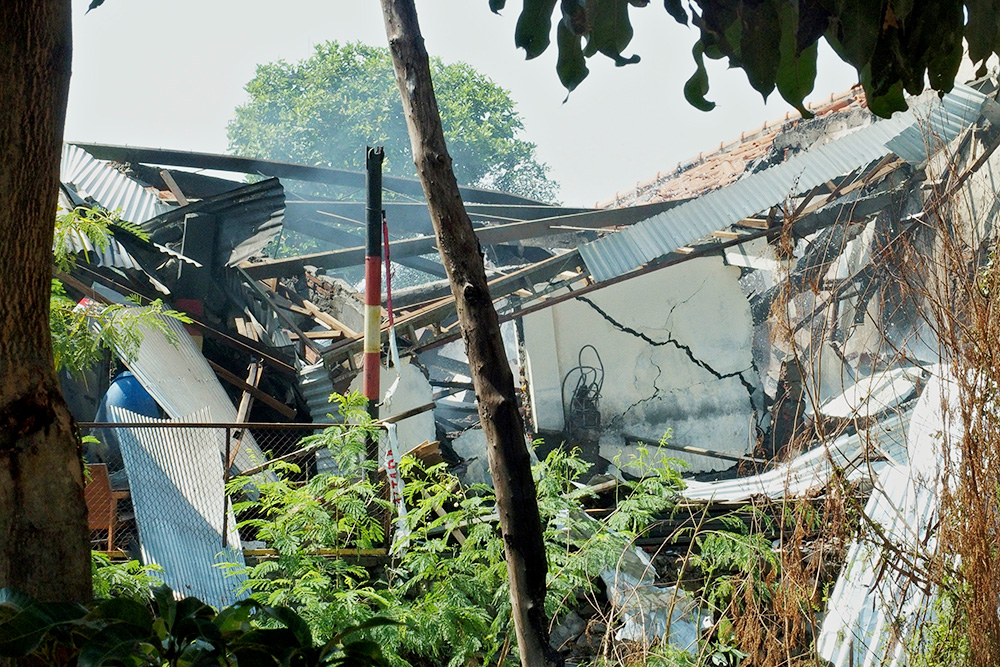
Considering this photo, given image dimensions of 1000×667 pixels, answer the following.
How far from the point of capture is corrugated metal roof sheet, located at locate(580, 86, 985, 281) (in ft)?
33.5

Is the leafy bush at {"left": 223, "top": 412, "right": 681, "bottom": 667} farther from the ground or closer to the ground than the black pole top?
closer to the ground

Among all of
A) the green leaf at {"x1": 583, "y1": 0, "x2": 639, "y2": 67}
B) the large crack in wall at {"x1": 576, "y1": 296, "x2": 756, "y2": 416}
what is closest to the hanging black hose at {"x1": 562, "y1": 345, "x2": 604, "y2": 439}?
the large crack in wall at {"x1": 576, "y1": 296, "x2": 756, "y2": 416}

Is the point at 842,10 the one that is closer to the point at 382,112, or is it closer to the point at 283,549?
the point at 283,549

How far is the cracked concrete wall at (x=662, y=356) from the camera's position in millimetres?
11227

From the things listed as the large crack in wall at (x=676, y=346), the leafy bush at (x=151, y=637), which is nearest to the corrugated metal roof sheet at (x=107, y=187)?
the large crack in wall at (x=676, y=346)

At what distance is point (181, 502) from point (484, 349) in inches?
158

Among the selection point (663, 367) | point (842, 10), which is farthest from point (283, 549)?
point (663, 367)

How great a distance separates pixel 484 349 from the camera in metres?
3.36

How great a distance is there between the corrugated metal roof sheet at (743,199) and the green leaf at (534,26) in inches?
309

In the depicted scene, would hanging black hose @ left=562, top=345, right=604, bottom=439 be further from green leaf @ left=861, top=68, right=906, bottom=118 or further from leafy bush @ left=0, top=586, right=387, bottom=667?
leafy bush @ left=0, top=586, right=387, bottom=667

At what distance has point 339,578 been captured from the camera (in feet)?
16.9

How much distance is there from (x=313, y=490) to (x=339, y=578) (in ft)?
1.71

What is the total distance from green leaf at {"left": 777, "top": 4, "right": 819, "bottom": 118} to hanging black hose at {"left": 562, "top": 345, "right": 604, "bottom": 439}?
9.27 meters

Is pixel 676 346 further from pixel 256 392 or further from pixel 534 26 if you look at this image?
pixel 534 26
